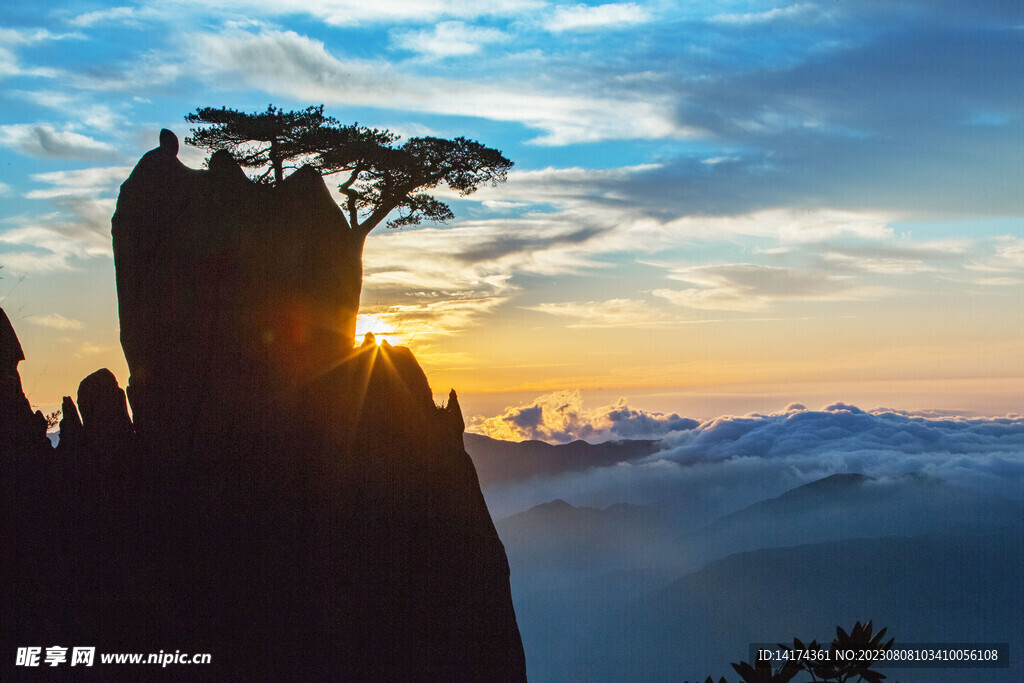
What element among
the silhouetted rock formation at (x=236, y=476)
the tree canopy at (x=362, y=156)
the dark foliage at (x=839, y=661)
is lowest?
the dark foliage at (x=839, y=661)

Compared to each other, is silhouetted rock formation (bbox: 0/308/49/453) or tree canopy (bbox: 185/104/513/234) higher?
tree canopy (bbox: 185/104/513/234)

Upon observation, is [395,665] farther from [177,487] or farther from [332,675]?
[177,487]

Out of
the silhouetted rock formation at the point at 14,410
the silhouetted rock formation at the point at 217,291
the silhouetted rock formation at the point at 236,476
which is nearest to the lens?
the silhouetted rock formation at the point at 236,476

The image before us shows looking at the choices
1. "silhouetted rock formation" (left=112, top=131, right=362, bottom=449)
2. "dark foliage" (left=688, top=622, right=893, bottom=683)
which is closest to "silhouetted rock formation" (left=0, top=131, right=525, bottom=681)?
"silhouetted rock formation" (left=112, top=131, right=362, bottom=449)

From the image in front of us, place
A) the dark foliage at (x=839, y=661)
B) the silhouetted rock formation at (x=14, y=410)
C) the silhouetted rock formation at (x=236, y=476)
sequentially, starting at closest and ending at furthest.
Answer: the dark foliage at (x=839, y=661) < the silhouetted rock formation at (x=236, y=476) < the silhouetted rock formation at (x=14, y=410)

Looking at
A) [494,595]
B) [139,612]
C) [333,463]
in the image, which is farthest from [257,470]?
[494,595]

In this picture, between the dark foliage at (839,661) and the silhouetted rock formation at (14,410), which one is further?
the silhouetted rock formation at (14,410)

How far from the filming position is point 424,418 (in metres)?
32.8

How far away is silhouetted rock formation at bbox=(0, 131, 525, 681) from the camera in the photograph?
26.8 metres

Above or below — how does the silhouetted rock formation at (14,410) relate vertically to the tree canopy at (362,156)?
below

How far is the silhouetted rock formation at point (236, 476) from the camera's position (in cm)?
2675

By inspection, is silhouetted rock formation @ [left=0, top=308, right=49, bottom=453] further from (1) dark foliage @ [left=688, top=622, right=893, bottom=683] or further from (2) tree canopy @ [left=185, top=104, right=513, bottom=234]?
(1) dark foliage @ [left=688, top=622, right=893, bottom=683]

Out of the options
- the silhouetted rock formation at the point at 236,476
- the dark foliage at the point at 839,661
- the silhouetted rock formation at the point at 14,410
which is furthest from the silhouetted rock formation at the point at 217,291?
the dark foliage at the point at 839,661

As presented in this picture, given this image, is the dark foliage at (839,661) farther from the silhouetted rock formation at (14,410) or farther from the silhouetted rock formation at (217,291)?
the silhouetted rock formation at (14,410)
